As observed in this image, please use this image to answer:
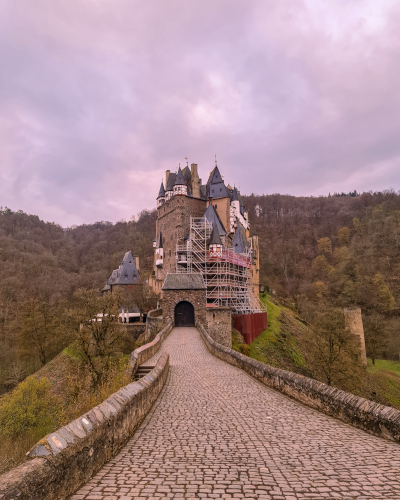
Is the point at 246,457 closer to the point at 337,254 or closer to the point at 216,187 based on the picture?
the point at 216,187

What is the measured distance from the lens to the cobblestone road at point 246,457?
343 cm

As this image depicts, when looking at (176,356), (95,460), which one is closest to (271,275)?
(176,356)

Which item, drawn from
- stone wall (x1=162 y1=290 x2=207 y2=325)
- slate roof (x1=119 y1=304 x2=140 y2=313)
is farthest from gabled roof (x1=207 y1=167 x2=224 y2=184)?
stone wall (x1=162 y1=290 x2=207 y2=325)

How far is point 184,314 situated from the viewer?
78.8 feet

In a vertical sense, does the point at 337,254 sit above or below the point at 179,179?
below

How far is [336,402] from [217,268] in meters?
28.0

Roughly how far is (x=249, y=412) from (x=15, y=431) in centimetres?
1599

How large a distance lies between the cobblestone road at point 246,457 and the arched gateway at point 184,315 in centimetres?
1602

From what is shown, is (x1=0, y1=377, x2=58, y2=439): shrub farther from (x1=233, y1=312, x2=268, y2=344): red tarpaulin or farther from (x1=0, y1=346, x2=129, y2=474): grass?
(x1=233, y1=312, x2=268, y2=344): red tarpaulin

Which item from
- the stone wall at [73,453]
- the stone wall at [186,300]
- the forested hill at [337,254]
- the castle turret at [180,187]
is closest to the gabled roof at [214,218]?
the castle turret at [180,187]

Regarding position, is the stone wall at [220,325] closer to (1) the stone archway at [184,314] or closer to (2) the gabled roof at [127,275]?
(1) the stone archway at [184,314]

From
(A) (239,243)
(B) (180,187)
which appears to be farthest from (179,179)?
(A) (239,243)

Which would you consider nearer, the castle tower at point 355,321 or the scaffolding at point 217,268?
the scaffolding at point 217,268

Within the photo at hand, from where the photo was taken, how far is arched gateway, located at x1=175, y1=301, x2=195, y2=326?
23.9 metres
